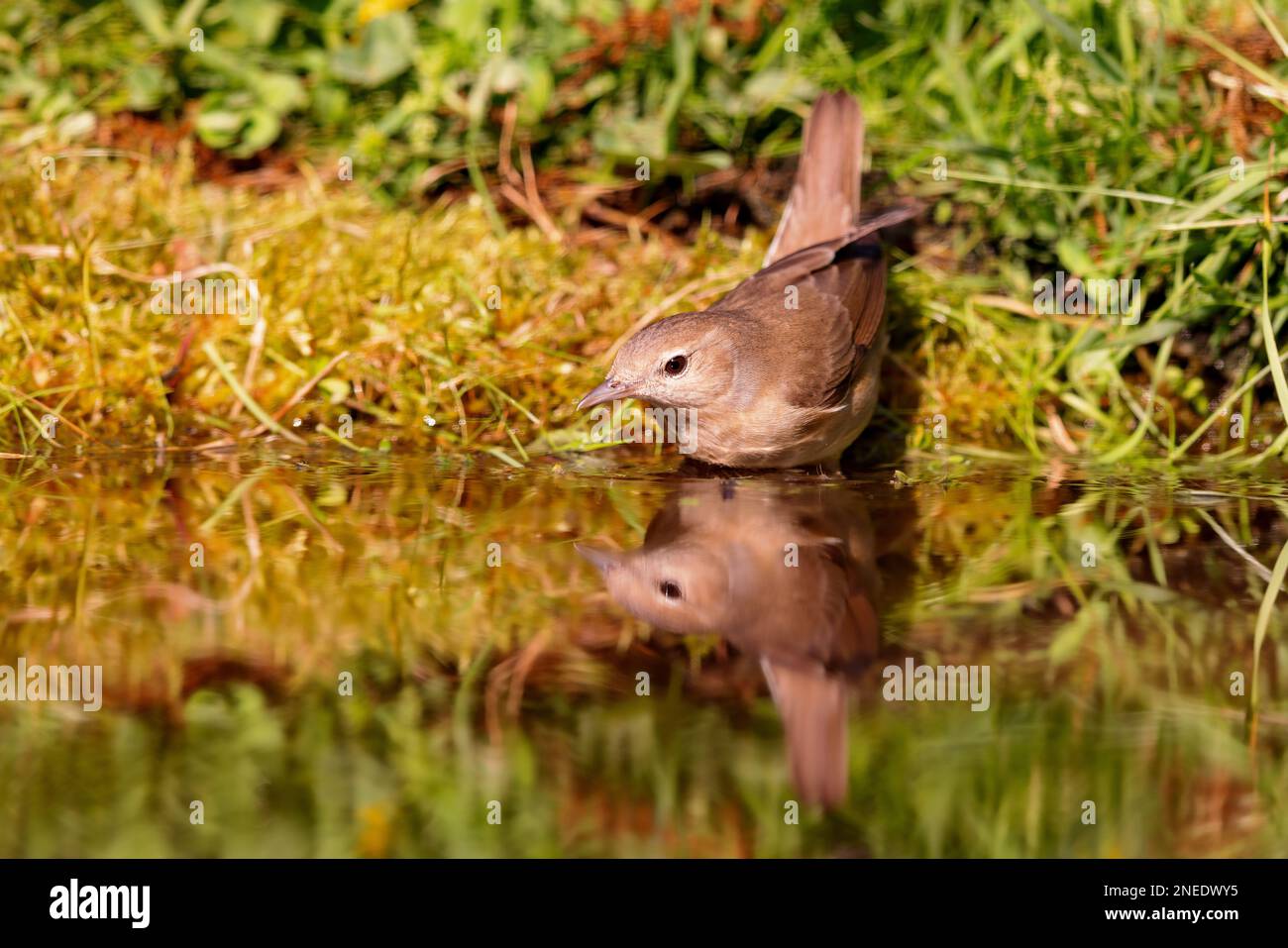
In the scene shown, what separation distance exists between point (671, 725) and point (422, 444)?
2647 millimetres

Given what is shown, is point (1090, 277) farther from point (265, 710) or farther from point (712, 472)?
point (265, 710)

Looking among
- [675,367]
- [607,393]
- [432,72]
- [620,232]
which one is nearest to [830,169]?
[620,232]

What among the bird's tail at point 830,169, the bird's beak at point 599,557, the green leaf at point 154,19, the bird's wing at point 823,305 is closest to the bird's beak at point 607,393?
the bird's wing at point 823,305

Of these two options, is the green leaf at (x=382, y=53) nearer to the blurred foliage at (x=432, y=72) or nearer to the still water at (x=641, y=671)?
the blurred foliage at (x=432, y=72)

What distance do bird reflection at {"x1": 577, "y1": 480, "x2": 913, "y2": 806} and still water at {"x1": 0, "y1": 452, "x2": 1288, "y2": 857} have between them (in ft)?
0.04

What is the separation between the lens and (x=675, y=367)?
4586 millimetres

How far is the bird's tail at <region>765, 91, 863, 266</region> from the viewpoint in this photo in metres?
5.45

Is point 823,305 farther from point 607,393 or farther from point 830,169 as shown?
point 607,393

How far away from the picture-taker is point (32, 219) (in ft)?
17.8

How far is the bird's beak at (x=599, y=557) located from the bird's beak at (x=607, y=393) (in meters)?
0.91

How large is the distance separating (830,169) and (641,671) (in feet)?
10.4

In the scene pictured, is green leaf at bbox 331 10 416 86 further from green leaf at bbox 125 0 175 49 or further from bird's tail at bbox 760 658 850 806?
bird's tail at bbox 760 658 850 806

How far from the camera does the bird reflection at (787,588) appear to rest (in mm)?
2672

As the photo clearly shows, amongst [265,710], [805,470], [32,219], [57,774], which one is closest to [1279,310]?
[805,470]
